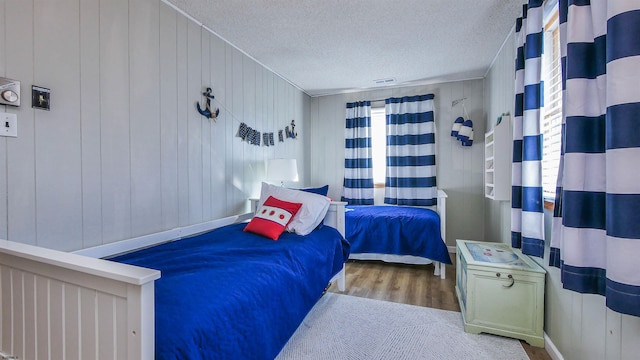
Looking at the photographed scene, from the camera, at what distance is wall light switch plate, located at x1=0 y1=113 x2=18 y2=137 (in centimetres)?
123

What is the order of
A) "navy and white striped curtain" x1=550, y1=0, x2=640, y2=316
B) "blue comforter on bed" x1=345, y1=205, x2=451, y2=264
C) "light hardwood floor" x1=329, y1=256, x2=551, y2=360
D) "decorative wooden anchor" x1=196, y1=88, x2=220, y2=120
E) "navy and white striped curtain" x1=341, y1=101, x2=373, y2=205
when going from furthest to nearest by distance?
"navy and white striped curtain" x1=341, y1=101, x2=373, y2=205
"blue comforter on bed" x1=345, y1=205, x2=451, y2=264
"light hardwood floor" x1=329, y1=256, x2=551, y2=360
"decorative wooden anchor" x1=196, y1=88, x2=220, y2=120
"navy and white striped curtain" x1=550, y1=0, x2=640, y2=316

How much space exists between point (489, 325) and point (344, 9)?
239 centimetres

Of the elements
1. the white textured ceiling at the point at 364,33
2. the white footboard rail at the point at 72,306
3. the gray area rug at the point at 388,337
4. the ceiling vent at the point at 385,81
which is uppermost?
the ceiling vent at the point at 385,81

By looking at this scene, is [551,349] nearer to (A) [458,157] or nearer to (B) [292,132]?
(A) [458,157]

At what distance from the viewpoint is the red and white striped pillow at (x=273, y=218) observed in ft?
6.63

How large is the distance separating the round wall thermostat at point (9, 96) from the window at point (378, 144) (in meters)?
3.53

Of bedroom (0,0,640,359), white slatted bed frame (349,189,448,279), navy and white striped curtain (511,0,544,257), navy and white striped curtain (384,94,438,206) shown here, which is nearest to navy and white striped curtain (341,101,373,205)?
navy and white striped curtain (384,94,438,206)

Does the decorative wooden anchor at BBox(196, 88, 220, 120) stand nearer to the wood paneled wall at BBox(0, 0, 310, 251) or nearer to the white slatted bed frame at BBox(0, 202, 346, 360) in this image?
the wood paneled wall at BBox(0, 0, 310, 251)

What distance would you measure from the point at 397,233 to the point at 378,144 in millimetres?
1509

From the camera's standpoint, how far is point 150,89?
1.87m

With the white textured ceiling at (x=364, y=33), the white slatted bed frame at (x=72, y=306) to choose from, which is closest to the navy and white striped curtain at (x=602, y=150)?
the white textured ceiling at (x=364, y=33)

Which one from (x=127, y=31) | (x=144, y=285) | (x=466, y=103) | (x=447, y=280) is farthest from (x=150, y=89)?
(x=466, y=103)

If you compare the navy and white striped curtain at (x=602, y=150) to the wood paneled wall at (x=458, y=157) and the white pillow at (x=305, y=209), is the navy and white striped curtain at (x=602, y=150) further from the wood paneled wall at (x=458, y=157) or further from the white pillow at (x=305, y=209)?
the wood paneled wall at (x=458, y=157)

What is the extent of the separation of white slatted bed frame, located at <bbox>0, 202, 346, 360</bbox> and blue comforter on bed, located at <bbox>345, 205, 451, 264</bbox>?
2604 mm
